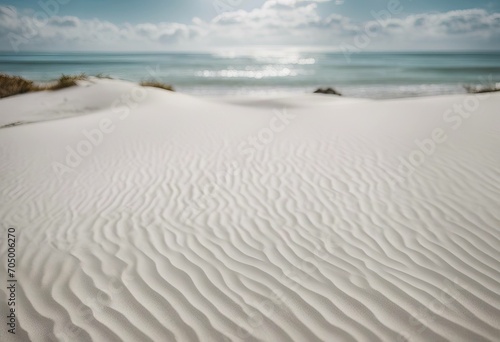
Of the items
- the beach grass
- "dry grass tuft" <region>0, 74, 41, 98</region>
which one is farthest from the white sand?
"dry grass tuft" <region>0, 74, 41, 98</region>

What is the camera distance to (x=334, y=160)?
6047 mm

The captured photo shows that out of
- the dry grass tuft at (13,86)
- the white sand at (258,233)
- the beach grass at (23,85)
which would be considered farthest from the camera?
the dry grass tuft at (13,86)

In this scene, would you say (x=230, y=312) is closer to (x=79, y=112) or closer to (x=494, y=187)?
(x=494, y=187)

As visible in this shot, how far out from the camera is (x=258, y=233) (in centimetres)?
379

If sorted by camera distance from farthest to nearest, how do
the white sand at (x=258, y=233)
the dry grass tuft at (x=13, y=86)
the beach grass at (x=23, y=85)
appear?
A: 1. the dry grass tuft at (x=13, y=86)
2. the beach grass at (x=23, y=85)
3. the white sand at (x=258, y=233)

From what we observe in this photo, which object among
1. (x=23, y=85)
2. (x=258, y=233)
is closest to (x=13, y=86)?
(x=23, y=85)

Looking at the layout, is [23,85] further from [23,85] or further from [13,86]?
[13,86]

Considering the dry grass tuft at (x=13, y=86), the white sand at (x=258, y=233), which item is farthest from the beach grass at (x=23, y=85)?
the white sand at (x=258, y=233)

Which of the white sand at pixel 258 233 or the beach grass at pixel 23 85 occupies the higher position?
the beach grass at pixel 23 85

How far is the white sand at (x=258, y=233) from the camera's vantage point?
248 centimetres

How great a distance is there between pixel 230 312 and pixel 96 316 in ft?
3.45

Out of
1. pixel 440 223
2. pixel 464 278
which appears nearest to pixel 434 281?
pixel 464 278

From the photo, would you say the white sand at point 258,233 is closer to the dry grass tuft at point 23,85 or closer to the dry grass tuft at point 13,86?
the dry grass tuft at point 23,85

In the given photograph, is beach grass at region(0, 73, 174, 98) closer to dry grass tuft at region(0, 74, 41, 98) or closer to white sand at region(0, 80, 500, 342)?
dry grass tuft at region(0, 74, 41, 98)
